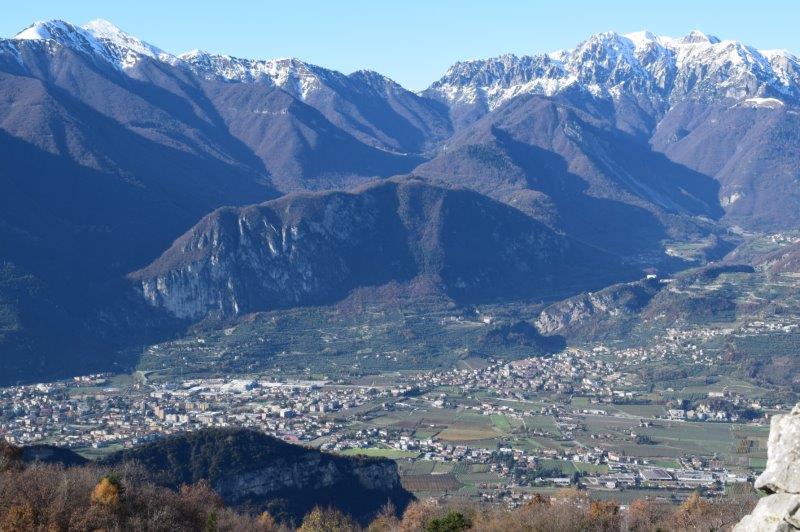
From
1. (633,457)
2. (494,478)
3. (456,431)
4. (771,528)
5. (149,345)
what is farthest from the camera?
(149,345)

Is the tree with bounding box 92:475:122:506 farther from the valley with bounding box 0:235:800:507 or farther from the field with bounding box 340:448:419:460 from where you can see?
the field with bounding box 340:448:419:460

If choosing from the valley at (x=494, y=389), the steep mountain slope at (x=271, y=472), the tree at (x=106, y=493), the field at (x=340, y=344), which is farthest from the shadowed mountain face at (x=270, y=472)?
the field at (x=340, y=344)

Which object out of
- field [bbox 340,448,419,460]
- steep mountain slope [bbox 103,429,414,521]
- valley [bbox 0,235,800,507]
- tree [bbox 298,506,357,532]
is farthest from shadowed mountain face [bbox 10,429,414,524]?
field [bbox 340,448,419,460]

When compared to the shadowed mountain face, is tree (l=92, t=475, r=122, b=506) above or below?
above

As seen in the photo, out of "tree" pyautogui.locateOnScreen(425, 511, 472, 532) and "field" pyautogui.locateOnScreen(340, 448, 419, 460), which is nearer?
"tree" pyautogui.locateOnScreen(425, 511, 472, 532)

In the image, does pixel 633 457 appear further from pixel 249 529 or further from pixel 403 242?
pixel 403 242

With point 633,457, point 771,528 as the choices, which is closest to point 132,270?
point 633,457

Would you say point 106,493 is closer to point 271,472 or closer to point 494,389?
point 271,472
